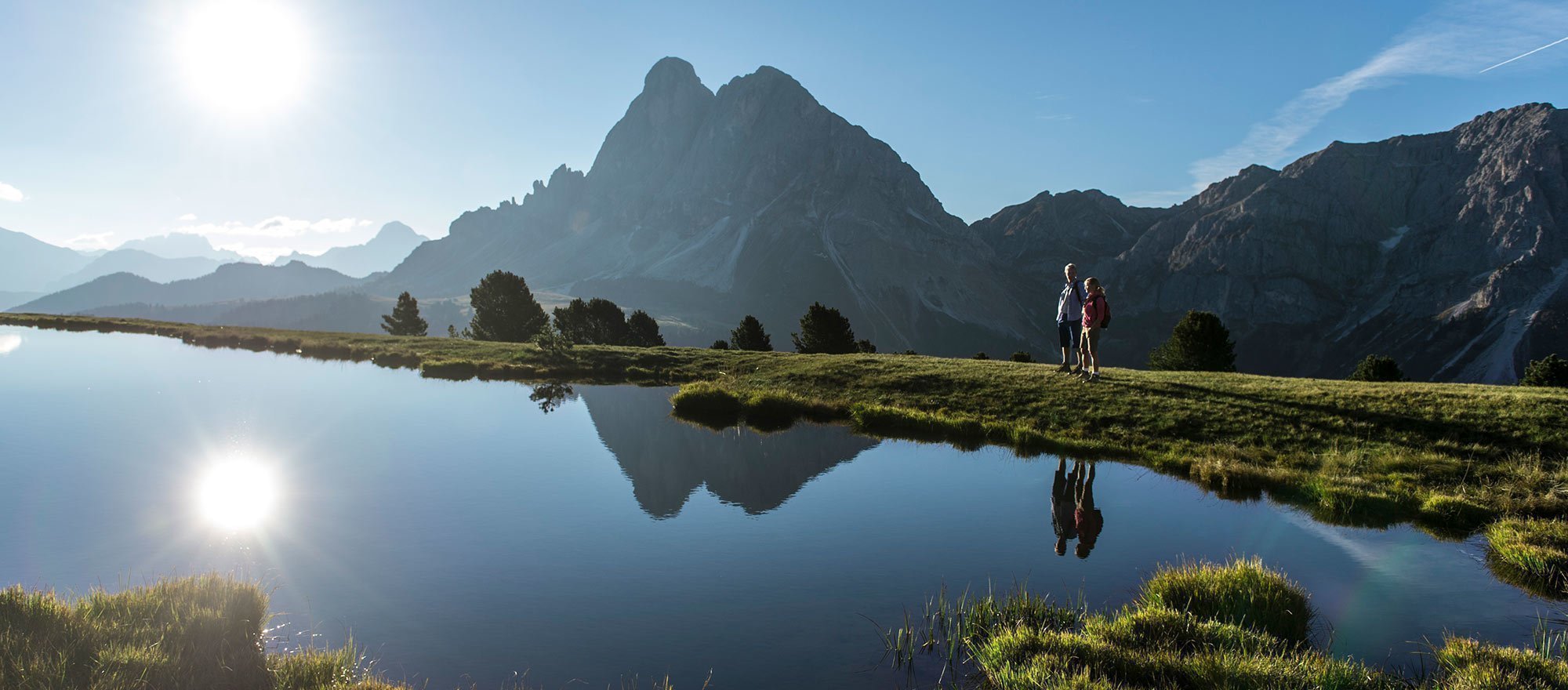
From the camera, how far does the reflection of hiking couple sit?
1209 centimetres

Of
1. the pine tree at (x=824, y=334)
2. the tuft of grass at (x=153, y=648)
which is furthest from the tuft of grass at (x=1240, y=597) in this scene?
the pine tree at (x=824, y=334)

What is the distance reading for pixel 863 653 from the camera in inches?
318

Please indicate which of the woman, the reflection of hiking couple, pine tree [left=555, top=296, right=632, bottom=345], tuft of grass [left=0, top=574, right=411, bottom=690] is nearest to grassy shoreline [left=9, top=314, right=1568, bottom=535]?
the woman

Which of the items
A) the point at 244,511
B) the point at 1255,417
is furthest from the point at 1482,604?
the point at 244,511

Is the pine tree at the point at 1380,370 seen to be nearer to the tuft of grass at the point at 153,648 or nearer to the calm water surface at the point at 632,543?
the calm water surface at the point at 632,543

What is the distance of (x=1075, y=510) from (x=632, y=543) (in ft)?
28.3

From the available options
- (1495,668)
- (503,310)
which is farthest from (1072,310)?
(503,310)

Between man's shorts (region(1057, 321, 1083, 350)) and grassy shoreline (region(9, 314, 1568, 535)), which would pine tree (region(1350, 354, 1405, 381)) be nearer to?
grassy shoreline (region(9, 314, 1568, 535))

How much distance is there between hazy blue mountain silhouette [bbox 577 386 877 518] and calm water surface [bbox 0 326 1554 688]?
11 centimetres

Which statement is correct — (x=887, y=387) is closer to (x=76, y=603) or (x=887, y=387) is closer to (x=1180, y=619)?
(x=1180, y=619)

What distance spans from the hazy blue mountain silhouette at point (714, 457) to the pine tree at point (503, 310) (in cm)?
7061

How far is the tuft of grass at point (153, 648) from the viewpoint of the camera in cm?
674

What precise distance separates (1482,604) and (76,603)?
17.6 meters

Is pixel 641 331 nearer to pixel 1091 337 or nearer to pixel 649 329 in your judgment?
pixel 649 329
